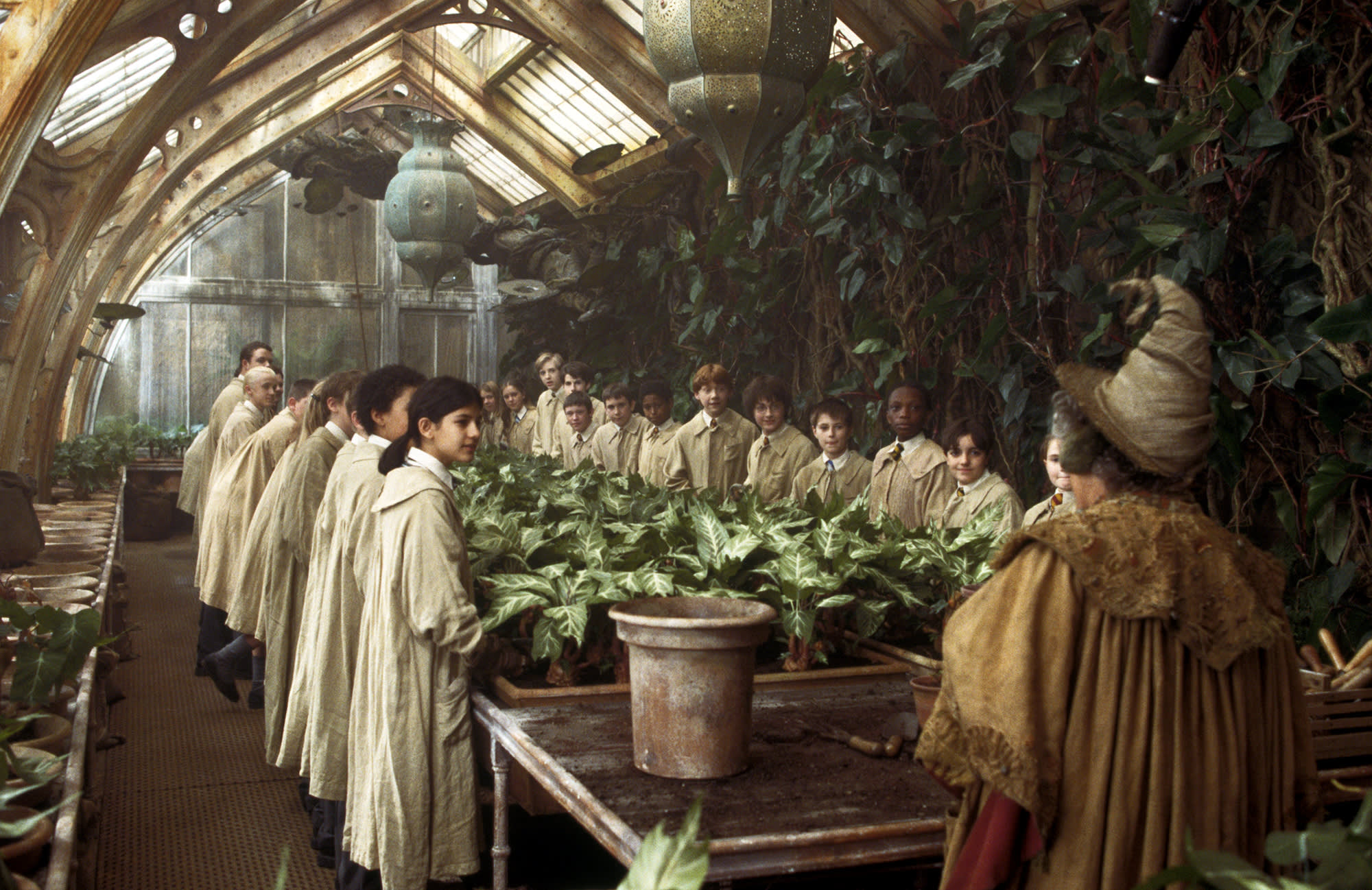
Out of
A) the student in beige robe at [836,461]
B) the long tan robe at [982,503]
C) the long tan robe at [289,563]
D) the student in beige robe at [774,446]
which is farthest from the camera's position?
the student in beige robe at [774,446]

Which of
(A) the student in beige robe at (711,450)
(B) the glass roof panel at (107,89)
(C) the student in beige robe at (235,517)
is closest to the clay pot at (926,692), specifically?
(C) the student in beige robe at (235,517)

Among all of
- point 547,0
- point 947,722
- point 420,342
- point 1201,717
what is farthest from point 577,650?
point 420,342

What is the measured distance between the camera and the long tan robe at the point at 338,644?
373 cm

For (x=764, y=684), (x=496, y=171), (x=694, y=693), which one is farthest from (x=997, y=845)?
(x=496, y=171)

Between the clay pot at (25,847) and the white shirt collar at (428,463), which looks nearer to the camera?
the clay pot at (25,847)

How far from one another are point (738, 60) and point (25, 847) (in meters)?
2.85

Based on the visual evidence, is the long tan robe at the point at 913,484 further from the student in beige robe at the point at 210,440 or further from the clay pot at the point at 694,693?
the student in beige robe at the point at 210,440

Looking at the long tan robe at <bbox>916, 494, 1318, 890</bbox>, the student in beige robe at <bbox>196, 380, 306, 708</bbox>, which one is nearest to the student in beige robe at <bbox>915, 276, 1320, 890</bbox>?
the long tan robe at <bbox>916, 494, 1318, 890</bbox>

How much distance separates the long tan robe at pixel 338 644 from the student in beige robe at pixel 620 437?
189 inches

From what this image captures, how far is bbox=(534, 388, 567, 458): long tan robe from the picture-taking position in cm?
1045

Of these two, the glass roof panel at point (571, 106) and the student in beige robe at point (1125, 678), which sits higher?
the glass roof panel at point (571, 106)

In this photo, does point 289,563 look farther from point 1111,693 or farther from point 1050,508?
point 1111,693

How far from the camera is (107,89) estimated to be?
410 inches

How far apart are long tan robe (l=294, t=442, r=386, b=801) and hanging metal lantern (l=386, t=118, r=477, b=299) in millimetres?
4335
